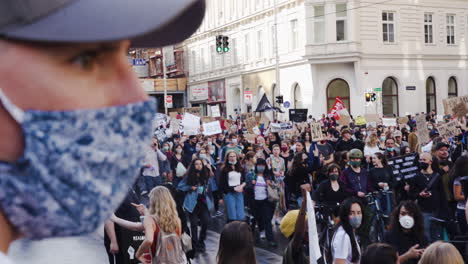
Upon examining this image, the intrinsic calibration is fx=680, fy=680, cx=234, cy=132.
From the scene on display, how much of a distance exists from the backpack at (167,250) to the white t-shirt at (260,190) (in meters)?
5.98

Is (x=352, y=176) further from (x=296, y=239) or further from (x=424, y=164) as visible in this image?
(x=296, y=239)

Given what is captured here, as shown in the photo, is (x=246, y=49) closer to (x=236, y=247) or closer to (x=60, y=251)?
(x=236, y=247)

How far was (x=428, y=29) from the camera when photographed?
41.4 m

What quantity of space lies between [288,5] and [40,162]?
40622mm

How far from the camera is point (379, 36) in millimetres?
39250

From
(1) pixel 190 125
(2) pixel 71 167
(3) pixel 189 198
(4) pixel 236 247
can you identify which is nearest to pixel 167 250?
(4) pixel 236 247

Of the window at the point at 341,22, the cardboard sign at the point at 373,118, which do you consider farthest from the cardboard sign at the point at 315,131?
the window at the point at 341,22

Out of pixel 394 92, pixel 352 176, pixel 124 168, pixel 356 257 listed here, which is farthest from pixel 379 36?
pixel 124 168

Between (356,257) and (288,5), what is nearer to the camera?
(356,257)

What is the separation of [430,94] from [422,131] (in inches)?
1048

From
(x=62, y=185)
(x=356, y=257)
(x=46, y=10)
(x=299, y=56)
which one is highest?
(x=299, y=56)

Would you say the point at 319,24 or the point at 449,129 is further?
the point at 319,24

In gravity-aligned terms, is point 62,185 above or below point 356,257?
above

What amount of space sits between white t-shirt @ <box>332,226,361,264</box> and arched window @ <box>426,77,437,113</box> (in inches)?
1437
